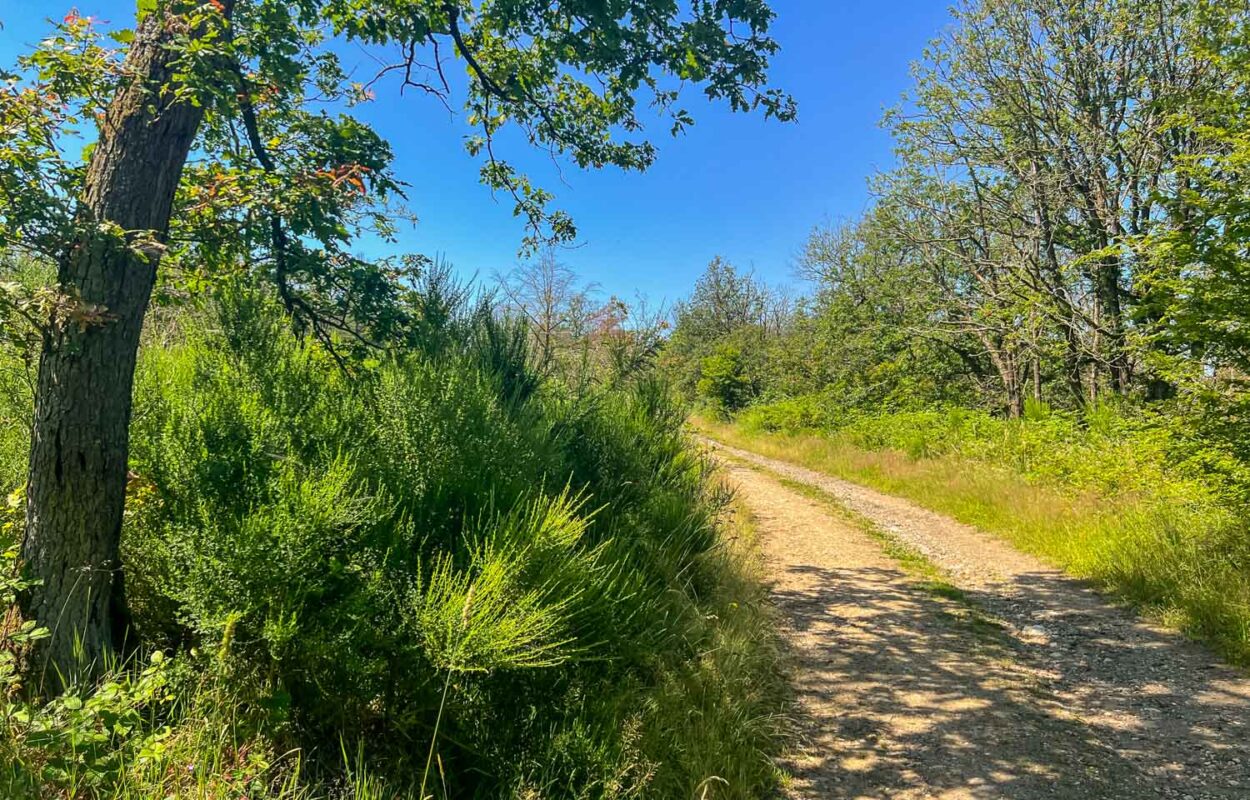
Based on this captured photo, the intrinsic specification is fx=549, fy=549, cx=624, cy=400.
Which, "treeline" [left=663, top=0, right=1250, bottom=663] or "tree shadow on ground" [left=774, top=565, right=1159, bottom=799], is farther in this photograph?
"treeline" [left=663, top=0, right=1250, bottom=663]

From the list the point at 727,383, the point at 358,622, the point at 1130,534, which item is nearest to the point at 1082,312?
the point at 1130,534

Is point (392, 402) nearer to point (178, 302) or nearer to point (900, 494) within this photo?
point (178, 302)

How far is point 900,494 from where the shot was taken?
10.7 m

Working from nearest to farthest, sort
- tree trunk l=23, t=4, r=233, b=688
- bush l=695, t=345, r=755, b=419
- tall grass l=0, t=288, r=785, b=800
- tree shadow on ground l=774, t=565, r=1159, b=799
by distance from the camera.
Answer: tall grass l=0, t=288, r=785, b=800 → tree trunk l=23, t=4, r=233, b=688 → tree shadow on ground l=774, t=565, r=1159, b=799 → bush l=695, t=345, r=755, b=419

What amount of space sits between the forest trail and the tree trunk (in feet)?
11.4

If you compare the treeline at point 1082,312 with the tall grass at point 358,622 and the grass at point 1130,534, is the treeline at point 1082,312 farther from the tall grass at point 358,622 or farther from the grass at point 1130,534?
the tall grass at point 358,622

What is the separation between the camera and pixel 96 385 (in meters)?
2.28

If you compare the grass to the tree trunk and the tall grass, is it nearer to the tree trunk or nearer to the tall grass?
the tall grass

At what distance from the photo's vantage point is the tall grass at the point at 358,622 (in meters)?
1.95

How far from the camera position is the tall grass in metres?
1.95

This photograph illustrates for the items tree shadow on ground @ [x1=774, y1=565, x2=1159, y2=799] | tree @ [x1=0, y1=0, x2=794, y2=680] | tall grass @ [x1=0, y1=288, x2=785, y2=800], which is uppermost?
tree @ [x1=0, y1=0, x2=794, y2=680]

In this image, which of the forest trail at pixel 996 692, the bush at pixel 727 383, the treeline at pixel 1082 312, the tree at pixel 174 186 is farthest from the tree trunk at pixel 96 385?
the bush at pixel 727 383

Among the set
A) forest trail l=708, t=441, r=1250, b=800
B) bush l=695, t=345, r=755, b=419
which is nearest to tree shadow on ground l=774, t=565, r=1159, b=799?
forest trail l=708, t=441, r=1250, b=800

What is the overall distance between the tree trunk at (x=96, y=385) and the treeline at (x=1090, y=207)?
7.33 m
